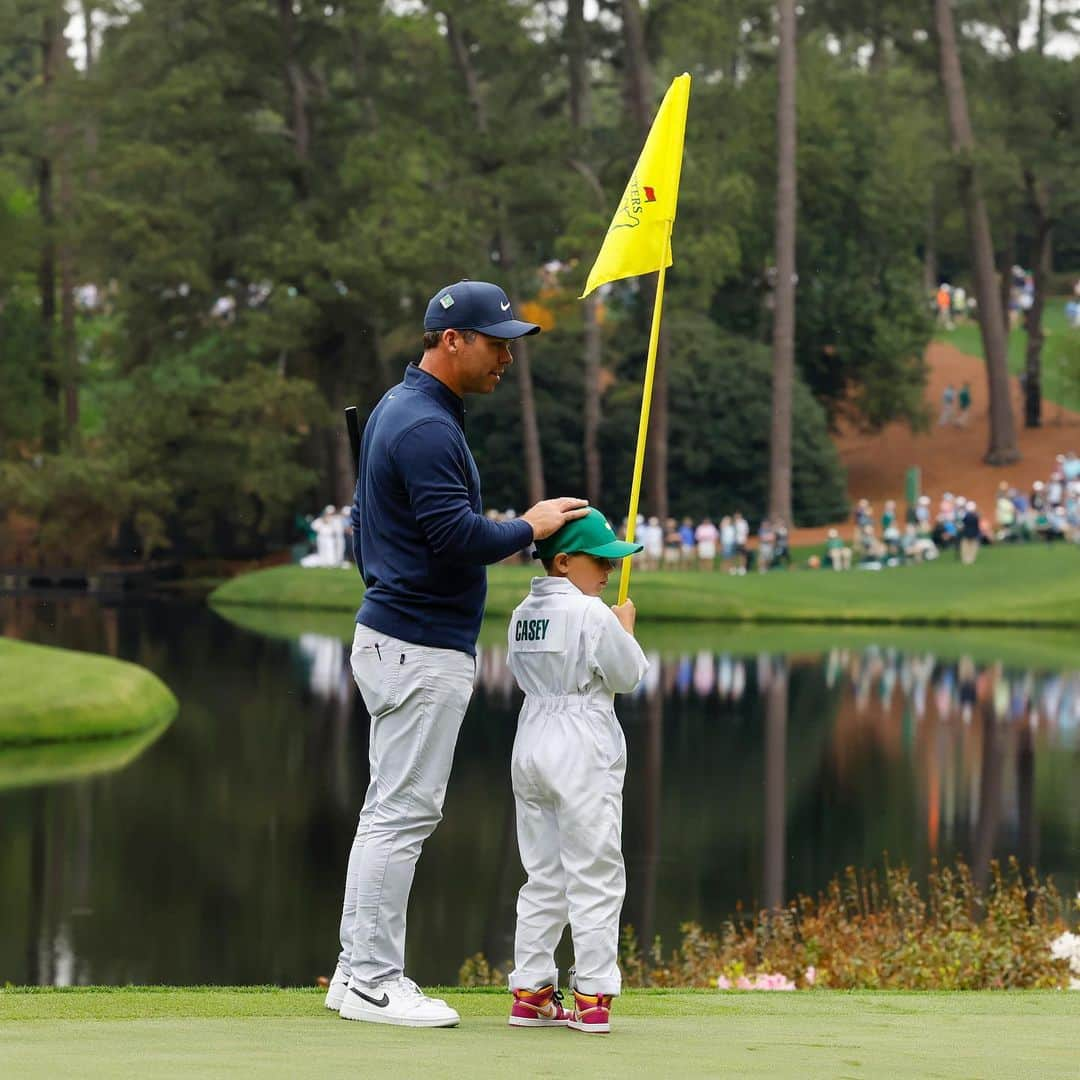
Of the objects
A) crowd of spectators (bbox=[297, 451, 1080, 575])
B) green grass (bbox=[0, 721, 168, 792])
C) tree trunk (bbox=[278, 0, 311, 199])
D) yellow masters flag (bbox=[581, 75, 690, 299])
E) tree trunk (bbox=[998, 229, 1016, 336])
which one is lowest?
green grass (bbox=[0, 721, 168, 792])

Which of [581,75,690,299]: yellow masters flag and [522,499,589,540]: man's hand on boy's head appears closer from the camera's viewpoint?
[522,499,589,540]: man's hand on boy's head

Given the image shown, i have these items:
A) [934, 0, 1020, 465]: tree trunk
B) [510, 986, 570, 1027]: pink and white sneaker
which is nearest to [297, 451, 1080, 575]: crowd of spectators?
[934, 0, 1020, 465]: tree trunk

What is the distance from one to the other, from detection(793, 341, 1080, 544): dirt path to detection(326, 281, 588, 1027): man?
43.2 meters

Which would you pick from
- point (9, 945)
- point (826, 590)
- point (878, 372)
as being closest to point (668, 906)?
point (9, 945)

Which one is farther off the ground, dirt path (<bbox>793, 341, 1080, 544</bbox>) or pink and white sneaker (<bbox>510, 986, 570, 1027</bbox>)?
dirt path (<bbox>793, 341, 1080, 544</bbox>)

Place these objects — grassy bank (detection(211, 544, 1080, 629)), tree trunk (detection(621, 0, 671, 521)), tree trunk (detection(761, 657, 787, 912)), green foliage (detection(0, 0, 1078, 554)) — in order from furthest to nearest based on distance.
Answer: tree trunk (detection(621, 0, 671, 521)) < green foliage (detection(0, 0, 1078, 554)) < grassy bank (detection(211, 544, 1080, 629)) < tree trunk (detection(761, 657, 787, 912))

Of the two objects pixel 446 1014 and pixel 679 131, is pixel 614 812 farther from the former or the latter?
pixel 679 131

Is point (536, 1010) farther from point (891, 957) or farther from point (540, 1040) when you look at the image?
point (891, 957)

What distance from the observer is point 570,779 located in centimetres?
584

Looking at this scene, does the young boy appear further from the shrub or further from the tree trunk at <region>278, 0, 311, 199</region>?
the tree trunk at <region>278, 0, 311, 199</region>

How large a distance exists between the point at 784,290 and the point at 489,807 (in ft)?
97.9

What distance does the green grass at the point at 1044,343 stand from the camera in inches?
2512

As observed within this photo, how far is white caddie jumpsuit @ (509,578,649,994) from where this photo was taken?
5824mm

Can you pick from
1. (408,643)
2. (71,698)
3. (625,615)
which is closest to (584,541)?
(625,615)
